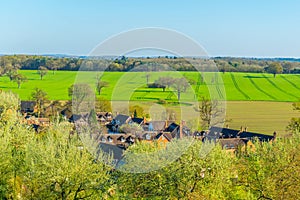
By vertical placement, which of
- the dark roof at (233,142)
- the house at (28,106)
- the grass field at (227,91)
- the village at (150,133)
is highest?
the grass field at (227,91)

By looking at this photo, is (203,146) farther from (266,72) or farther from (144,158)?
(266,72)

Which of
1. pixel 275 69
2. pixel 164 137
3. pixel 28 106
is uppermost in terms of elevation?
pixel 275 69

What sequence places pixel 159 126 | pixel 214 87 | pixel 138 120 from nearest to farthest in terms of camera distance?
pixel 214 87 < pixel 159 126 < pixel 138 120

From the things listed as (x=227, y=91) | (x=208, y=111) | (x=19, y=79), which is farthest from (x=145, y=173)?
(x=19, y=79)

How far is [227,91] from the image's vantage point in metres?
63.4

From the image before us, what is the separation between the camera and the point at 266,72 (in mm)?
81500

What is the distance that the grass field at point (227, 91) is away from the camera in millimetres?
31672

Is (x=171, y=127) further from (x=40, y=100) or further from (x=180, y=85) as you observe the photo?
(x=40, y=100)

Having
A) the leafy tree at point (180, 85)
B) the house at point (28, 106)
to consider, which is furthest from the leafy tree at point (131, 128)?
the house at point (28, 106)

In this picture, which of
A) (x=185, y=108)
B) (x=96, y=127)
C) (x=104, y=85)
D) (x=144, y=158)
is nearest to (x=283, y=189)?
(x=144, y=158)

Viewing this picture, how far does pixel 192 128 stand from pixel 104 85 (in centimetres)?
2105

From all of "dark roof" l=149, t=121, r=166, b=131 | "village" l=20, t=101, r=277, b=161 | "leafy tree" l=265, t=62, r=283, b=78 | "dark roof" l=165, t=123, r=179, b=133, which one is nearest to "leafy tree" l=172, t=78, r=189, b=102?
"village" l=20, t=101, r=277, b=161

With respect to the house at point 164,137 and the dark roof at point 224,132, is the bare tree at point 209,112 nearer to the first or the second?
the dark roof at point 224,132

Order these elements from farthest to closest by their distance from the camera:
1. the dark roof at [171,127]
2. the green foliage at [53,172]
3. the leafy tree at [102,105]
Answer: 1. the leafy tree at [102,105]
2. the dark roof at [171,127]
3. the green foliage at [53,172]
